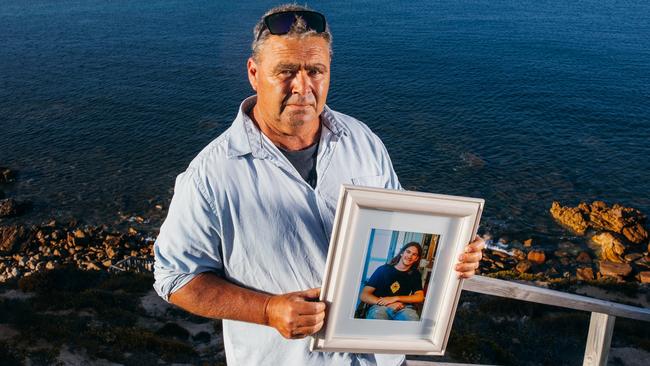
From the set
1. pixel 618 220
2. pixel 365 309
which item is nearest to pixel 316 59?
pixel 365 309

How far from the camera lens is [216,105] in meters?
47.4

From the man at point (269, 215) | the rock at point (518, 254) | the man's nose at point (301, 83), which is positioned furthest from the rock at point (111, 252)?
the man's nose at point (301, 83)

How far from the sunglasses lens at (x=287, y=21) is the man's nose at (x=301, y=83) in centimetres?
23

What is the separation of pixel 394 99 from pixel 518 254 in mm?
24393

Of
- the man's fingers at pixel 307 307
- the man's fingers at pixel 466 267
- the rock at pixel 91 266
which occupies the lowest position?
the rock at pixel 91 266

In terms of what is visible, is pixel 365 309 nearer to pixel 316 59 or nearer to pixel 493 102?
pixel 316 59

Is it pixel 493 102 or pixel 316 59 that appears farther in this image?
pixel 493 102

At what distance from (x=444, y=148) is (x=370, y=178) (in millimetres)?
36758

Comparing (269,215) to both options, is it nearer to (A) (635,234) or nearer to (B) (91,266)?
(B) (91,266)

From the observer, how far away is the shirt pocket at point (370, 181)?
2977 mm

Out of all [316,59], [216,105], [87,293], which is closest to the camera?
[316,59]

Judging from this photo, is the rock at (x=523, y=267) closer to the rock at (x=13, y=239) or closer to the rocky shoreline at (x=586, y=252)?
the rocky shoreline at (x=586, y=252)

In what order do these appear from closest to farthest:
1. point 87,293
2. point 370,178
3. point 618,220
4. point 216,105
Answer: point 370,178, point 87,293, point 618,220, point 216,105

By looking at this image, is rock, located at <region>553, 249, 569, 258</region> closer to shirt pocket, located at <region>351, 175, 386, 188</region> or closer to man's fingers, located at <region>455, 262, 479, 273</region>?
shirt pocket, located at <region>351, 175, 386, 188</region>
